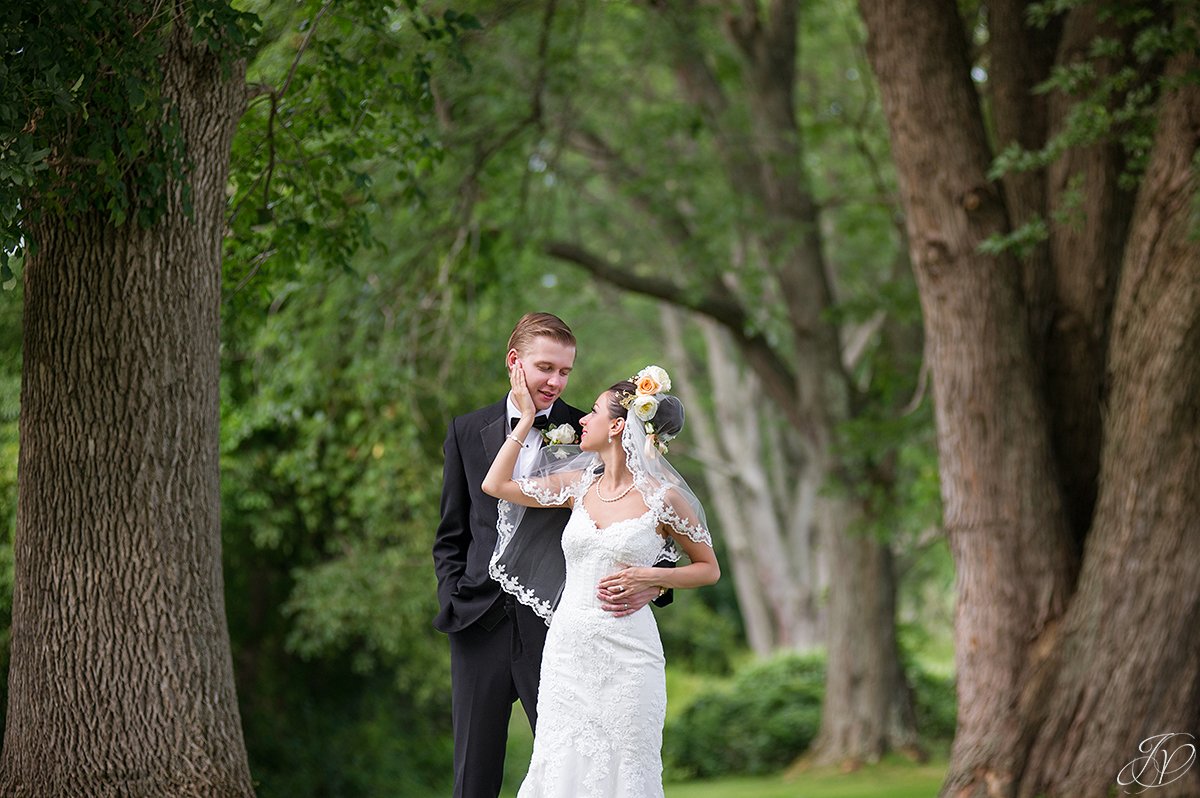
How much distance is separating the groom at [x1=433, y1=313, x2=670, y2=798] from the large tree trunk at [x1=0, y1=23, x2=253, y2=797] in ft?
3.30

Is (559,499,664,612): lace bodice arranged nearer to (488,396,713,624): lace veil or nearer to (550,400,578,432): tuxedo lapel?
(488,396,713,624): lace veil

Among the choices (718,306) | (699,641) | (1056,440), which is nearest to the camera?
(1056,440)

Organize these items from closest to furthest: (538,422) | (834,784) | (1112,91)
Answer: (538,422)
(1112,91)
(834,784)

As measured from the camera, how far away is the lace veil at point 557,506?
4891 millimetres

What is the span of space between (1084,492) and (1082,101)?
7.65ft

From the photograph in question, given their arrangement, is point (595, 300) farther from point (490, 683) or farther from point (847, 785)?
point (490, 683)

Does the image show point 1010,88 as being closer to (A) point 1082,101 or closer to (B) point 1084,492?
(A) point 1082,101

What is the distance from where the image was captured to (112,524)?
512cm

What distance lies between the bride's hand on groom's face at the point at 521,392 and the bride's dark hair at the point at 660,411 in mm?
296

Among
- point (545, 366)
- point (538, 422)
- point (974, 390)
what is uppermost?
point (974, 390)

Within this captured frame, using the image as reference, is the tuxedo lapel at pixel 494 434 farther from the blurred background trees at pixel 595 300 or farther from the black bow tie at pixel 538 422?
the blurred background trees at pixel 595 300

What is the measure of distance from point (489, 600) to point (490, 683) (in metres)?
0.33

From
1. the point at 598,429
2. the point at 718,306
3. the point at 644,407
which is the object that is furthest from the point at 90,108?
the point at 718,306
